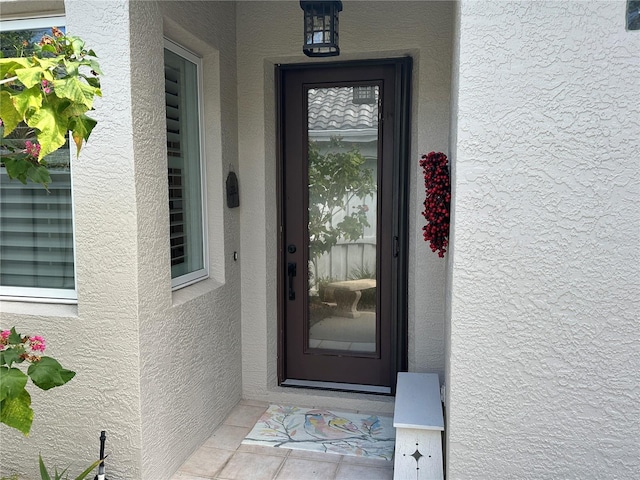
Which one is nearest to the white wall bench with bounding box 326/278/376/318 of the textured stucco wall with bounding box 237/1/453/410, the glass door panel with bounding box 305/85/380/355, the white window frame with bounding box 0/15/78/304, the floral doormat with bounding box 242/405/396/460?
the glass door panel with bounding box 305/85/380/355

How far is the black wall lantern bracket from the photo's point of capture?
370 cm

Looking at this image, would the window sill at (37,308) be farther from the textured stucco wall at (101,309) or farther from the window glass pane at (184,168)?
the window glass pane at (184,168)

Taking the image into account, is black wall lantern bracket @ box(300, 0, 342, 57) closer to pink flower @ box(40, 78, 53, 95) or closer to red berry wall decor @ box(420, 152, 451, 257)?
red berry wall decor @ box(420, 152, 451, 257)

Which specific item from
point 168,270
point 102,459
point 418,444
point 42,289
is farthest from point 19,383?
point 418,444

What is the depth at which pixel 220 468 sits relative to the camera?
3.79 m

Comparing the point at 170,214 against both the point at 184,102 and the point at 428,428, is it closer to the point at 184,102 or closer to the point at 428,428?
the point at 184,102

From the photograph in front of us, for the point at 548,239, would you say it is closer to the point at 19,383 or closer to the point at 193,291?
the point at 19,383

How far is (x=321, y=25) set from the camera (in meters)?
3.72

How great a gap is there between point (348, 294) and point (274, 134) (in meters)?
1.64

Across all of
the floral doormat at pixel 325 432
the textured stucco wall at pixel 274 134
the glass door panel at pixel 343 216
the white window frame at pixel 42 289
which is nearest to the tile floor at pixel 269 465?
the floral doormat at pixel 325 432

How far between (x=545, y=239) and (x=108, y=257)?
8.50 feet

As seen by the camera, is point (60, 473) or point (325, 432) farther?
point (325, 432)

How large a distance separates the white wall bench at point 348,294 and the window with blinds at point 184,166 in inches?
49.0

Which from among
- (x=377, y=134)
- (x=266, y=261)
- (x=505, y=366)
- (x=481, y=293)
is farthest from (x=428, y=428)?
(x=377, y=134)
